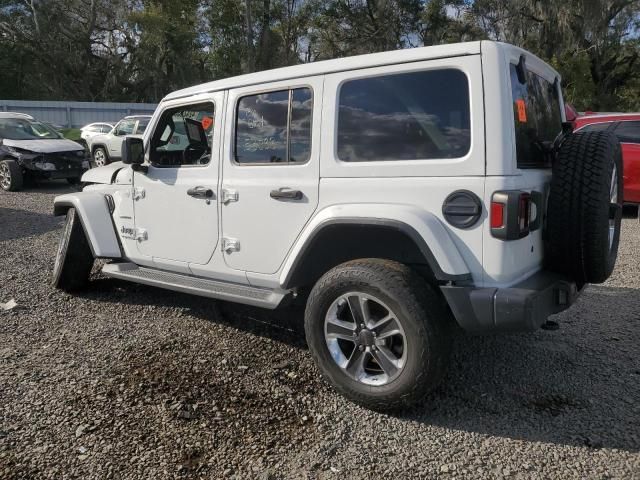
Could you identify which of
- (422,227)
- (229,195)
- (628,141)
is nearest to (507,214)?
(422,227)

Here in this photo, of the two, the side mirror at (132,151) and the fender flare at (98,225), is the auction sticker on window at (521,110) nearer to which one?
the side mirror at (132,151)

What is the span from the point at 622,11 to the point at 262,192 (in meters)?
27.1

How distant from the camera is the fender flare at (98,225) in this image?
4.72 m

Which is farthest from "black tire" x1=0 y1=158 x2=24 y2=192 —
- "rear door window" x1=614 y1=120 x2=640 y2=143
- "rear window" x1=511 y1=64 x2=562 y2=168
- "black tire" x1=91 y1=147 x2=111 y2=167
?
"rear door window" x1=614 y1=120 x2=640 y2=143

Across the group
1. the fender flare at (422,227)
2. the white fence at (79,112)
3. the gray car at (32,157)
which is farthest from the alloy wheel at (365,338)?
the white fence at (79,112)

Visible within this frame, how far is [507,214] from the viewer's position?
2.71 metres

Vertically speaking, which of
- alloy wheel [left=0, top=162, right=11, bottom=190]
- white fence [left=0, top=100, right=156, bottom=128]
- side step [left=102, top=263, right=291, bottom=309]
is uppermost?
white fence [left=0, top=100, right=156, bottom=128]

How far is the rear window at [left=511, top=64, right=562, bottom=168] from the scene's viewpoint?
2.97m

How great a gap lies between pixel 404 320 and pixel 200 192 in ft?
5.99

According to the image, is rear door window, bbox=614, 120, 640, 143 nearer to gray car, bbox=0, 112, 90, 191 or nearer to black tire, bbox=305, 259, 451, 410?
black tire, bbox=305, 259, 451, 410

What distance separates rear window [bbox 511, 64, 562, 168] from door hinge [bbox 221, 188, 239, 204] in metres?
1.84

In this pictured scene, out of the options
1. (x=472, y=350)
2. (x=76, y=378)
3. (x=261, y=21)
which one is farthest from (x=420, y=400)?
(x=261, y=21)

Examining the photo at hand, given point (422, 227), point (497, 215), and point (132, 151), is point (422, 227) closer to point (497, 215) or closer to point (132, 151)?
point (497, 215)

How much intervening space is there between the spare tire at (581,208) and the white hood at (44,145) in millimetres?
11491
